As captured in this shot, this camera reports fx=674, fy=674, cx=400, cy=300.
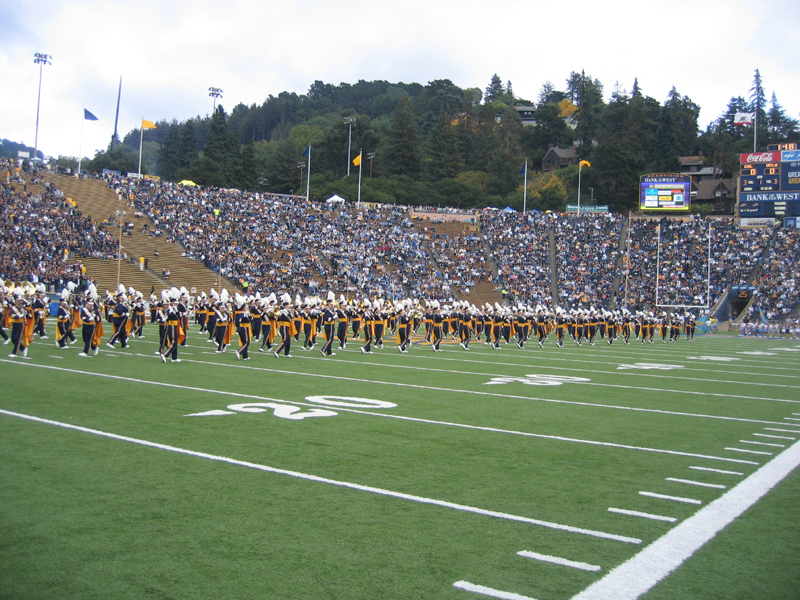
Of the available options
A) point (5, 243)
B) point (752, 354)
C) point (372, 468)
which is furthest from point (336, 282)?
point (372, 468)

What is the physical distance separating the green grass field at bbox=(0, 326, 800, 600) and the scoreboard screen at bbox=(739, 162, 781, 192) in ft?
113

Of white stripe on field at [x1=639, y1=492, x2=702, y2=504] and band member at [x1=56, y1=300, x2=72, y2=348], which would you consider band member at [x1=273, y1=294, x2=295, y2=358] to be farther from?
white stripe on field at [x1=639, y1=492, x2=702, y2=504]

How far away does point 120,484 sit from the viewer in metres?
4.67

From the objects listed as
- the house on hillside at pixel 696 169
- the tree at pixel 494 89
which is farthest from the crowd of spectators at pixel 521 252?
the tree at pixel 494 89

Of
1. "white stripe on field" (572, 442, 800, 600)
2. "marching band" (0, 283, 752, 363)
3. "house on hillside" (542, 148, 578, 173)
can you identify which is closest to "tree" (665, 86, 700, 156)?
"house on hillside" (542, 148, 578, 173)

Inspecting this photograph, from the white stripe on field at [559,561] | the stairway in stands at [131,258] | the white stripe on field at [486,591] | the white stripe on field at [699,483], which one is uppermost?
the stairway in stands at [131,258]

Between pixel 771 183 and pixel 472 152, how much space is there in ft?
134

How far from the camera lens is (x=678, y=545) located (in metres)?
3.86

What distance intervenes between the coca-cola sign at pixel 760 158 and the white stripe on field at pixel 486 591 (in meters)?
42.6

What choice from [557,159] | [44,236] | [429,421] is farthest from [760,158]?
[429,421]

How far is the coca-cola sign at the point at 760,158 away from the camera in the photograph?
3919 cm

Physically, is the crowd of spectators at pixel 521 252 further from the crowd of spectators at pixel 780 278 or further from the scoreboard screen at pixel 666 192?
the crowd of spectators at pixel 780 278

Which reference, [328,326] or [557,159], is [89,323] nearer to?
[328,326]

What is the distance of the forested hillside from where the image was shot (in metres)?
62.1
